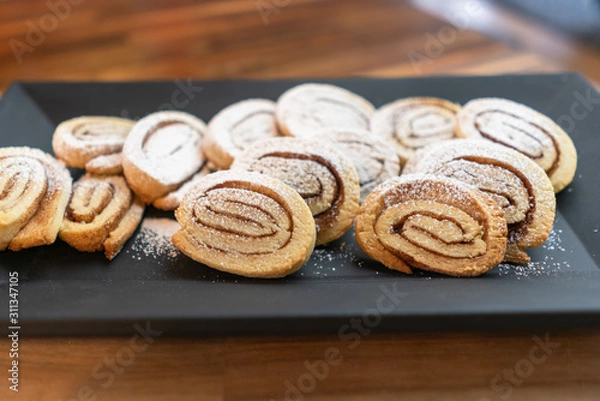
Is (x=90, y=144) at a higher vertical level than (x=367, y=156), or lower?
higher

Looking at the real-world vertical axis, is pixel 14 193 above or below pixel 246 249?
above

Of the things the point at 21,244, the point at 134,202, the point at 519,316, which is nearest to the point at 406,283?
the point at 519,316

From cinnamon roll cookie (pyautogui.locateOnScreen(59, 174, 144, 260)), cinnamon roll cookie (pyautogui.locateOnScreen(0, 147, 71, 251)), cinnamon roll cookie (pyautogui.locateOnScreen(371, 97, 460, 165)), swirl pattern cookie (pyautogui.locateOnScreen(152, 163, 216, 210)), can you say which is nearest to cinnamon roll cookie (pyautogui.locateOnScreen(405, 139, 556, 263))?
cinnamon roll cookie (pyautogui.locateOnScreen(371, 97, 460, 165))

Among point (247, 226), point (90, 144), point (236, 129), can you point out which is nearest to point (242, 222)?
point (247, 226)

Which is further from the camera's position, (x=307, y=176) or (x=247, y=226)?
(x=307, y=176)

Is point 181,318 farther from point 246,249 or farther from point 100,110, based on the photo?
point 100,110

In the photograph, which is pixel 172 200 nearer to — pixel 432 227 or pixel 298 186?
pixel 298 186

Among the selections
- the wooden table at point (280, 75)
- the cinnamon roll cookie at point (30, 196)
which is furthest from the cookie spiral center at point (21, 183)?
the wooden table at point (280, 75)

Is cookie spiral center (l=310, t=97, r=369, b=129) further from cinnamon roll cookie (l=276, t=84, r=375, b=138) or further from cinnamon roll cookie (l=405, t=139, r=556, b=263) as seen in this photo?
cinnamon roll cookie (l=405, t=139, r=556, b=263)
